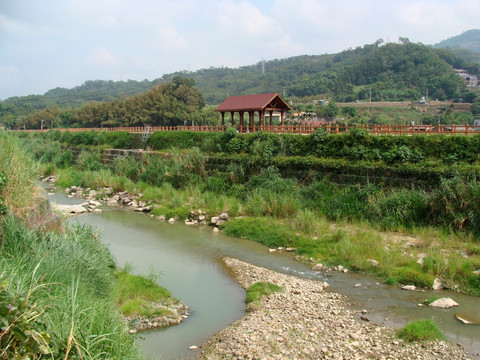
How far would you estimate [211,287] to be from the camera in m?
12.1

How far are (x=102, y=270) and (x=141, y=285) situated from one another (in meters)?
1.52

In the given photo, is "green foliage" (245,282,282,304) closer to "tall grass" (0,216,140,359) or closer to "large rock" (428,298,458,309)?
"tall grass" (0,216,140,359)

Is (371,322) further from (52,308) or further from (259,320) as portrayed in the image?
(52,308)

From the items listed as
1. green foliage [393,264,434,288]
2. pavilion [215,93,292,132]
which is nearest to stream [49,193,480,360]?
green foliage [393,264,434,288]

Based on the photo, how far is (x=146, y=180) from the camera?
29094mm

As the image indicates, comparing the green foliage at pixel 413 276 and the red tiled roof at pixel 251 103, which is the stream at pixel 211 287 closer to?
the green foliage at pixel 413 276

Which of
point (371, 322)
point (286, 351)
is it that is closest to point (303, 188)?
point (371, 322)

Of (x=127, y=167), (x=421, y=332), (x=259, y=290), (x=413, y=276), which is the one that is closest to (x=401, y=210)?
(x=413, y=276)

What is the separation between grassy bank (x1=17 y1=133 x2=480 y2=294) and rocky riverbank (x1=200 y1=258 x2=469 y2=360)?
3.03m

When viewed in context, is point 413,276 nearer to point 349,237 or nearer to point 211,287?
point 349,237

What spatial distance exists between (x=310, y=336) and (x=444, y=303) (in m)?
3.95

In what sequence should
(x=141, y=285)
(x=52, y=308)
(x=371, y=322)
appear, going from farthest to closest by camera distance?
(x=141, y=285) < (x=371, y=322) < (x=52, y=308)

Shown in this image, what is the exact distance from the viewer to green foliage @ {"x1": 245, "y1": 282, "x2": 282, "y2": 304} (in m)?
11.0

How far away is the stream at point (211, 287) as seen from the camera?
908 cm
